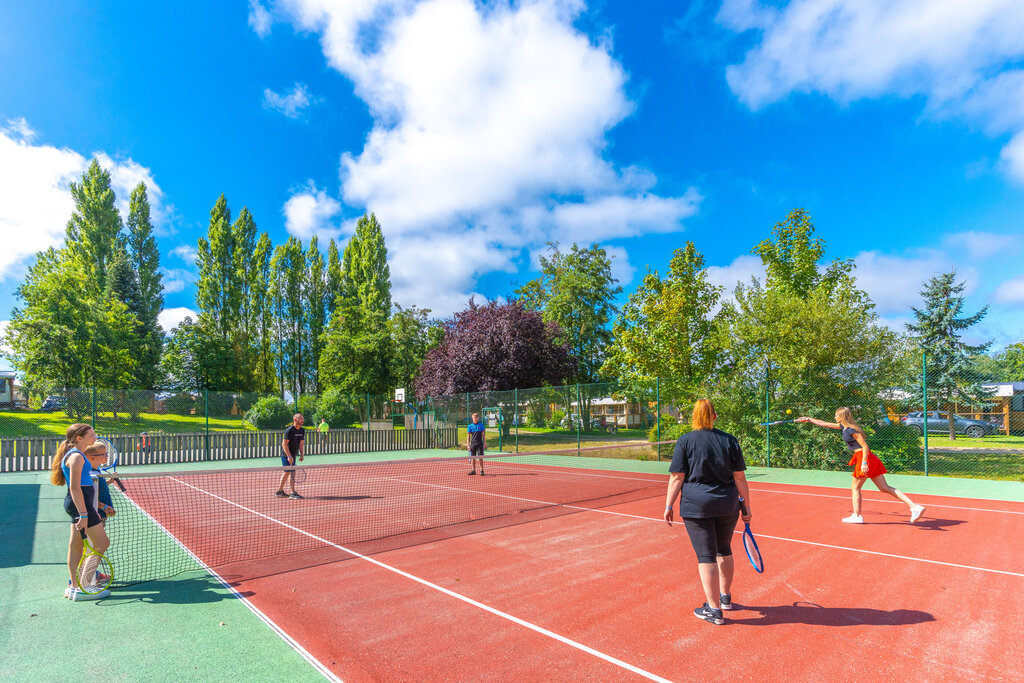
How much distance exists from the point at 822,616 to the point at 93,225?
50031mm

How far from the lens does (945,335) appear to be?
29.6 metres

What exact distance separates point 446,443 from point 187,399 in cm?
1109

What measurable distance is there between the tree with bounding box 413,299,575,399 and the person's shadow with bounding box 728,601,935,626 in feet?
79.4

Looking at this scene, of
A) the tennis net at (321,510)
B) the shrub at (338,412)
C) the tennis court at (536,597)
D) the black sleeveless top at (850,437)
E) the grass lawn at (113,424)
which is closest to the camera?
the tennis court at (536,597)

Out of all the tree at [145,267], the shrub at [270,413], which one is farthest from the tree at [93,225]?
the shrub at [270,413]

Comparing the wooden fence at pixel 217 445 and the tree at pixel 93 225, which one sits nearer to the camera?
the wooden fence at pixel 217 445

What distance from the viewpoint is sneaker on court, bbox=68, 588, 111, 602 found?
5.04 metres

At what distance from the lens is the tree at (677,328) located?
24.4 meters

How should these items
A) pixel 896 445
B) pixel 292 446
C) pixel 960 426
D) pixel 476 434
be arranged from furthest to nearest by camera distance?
pixel 960 426 < pixel 476 434 < pixel 896 445 < pixel 292 446

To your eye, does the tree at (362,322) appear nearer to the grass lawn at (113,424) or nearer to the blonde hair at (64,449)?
the grass lawn at (113,424)

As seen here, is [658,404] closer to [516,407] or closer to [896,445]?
[516,407]

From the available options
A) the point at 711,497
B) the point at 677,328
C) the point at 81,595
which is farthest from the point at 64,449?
the point at 677,328

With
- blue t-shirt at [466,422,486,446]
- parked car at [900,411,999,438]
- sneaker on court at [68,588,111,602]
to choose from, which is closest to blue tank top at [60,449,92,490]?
sneaker on court at [68,588,111,602]

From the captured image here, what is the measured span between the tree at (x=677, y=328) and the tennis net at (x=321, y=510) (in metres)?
9.38
